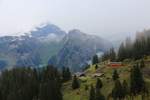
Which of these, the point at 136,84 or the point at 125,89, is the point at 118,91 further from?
the point at 136,84

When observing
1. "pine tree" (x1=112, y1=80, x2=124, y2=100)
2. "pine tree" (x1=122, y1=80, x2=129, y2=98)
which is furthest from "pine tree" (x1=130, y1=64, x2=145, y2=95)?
"pine tree" (x1=112, y1=80, x2=124, y2=100)

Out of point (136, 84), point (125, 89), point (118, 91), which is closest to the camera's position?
point (118, 91)

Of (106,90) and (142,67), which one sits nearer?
(106,90)

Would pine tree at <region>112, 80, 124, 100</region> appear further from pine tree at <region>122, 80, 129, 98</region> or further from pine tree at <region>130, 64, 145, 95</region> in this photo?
pine tree at <region>130, 64, 145, 95</region>

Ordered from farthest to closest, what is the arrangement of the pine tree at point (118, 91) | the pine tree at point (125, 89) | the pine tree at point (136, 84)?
the pine tree at point (136, 84)
the pine tree at point (125, 89)
the pine tree at point (118, 91)

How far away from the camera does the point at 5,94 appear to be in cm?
19738

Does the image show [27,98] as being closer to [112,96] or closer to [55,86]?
[55,86]

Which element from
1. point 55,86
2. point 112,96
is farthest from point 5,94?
point 112,96

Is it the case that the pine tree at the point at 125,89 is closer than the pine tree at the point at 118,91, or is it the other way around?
the pine tree at the point at 118,91

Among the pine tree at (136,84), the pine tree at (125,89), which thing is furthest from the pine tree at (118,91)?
the pine tree at (136,84)

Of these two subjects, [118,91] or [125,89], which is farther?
[125,89]

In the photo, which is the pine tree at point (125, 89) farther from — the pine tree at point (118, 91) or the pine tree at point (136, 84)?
the pine tree at point (136, 84)

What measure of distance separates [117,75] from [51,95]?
32.3 metres

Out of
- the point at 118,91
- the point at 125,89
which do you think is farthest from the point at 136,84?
the point at 118,91
